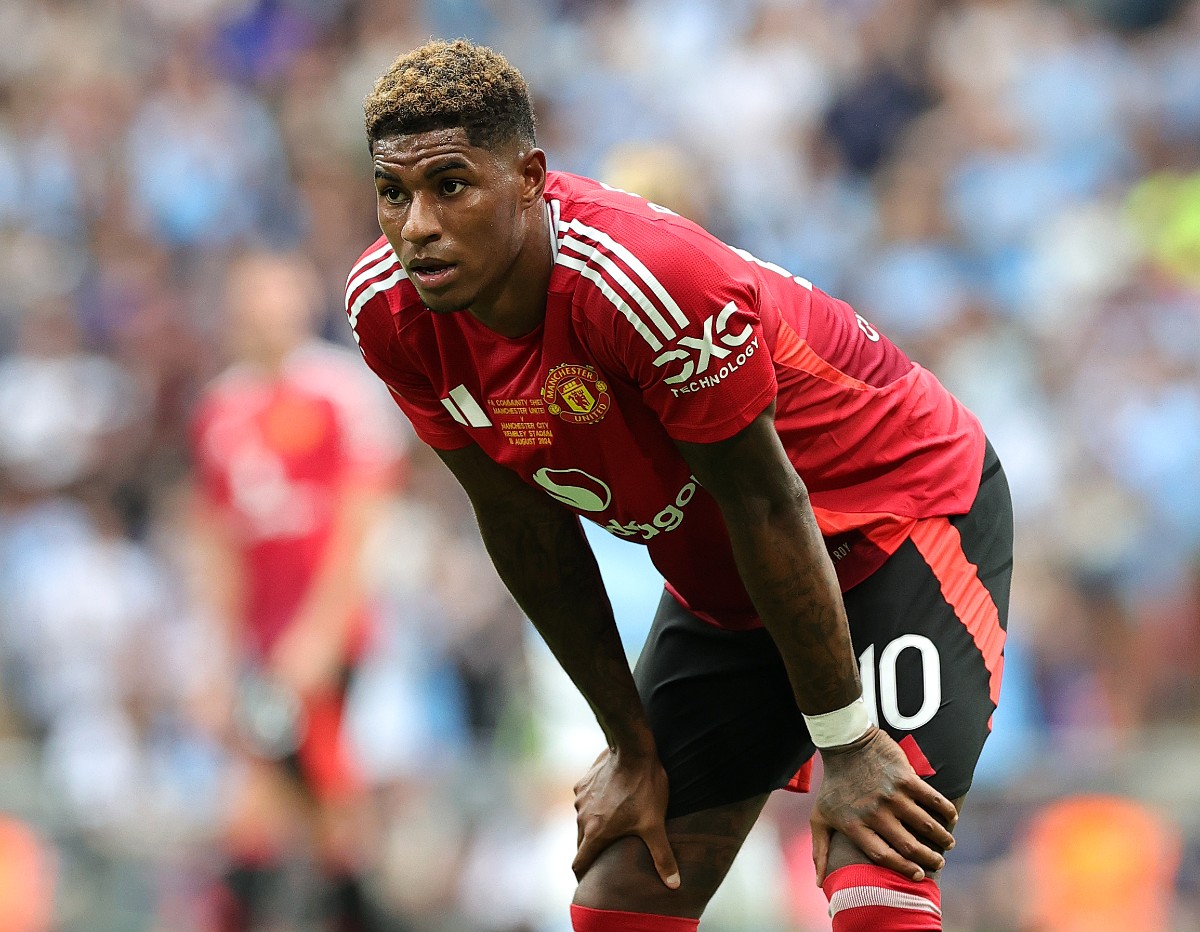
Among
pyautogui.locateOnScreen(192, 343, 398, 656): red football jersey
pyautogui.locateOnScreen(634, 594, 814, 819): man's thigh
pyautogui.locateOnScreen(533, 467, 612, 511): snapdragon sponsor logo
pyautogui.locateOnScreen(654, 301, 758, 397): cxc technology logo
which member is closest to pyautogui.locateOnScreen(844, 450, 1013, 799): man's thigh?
pyautogui.locateOnScreen(634, 594, 814, 819): man's thigh

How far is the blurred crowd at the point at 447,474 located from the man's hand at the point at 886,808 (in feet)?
8.24

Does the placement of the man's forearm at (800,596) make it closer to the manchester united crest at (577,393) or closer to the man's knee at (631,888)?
the manchester united crest at (577,393)

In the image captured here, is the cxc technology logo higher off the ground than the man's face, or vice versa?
the man's face

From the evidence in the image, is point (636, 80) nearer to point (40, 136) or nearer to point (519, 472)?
point (40, 136)

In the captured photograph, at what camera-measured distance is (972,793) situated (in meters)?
6.38

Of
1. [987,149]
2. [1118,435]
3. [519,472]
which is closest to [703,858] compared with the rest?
[519,472]

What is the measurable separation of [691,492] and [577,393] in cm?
35

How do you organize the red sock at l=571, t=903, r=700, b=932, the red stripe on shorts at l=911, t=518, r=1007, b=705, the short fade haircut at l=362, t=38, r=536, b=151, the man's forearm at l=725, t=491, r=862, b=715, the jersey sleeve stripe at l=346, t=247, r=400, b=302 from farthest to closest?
1. the red sock at l=571, t=903, r=700, b=932
2. the red stripe on shorts at l=911, t=518, r=1007, b=705
3. the jersey sleeve stripe at l=346, t=247, r=400, b=302
4. the man's forearm at l=725, t=491, r=862, b=715
5. the short fade haircut at l=362, t=38, r=536, b=151

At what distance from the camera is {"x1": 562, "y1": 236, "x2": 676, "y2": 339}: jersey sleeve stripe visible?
10.1 ft

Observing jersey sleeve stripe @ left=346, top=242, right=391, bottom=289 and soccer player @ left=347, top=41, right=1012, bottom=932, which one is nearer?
soccer player @ left=347, top=41, right=1012, bottom=932

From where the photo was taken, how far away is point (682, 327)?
3.08 m

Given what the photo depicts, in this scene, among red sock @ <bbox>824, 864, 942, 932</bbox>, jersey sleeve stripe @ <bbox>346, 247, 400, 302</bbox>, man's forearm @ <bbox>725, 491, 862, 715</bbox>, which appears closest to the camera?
man's forearm @ <bbox>725, 491, 862, 715</bbox>

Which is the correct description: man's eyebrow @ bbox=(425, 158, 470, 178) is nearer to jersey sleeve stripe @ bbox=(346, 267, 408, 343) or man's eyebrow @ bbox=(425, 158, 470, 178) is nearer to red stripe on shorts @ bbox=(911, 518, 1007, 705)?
jersey sleeve stripe @ bbox=(346, 267, 408, 343)

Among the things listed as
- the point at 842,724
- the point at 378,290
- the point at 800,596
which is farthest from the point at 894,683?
the point at 378,290
